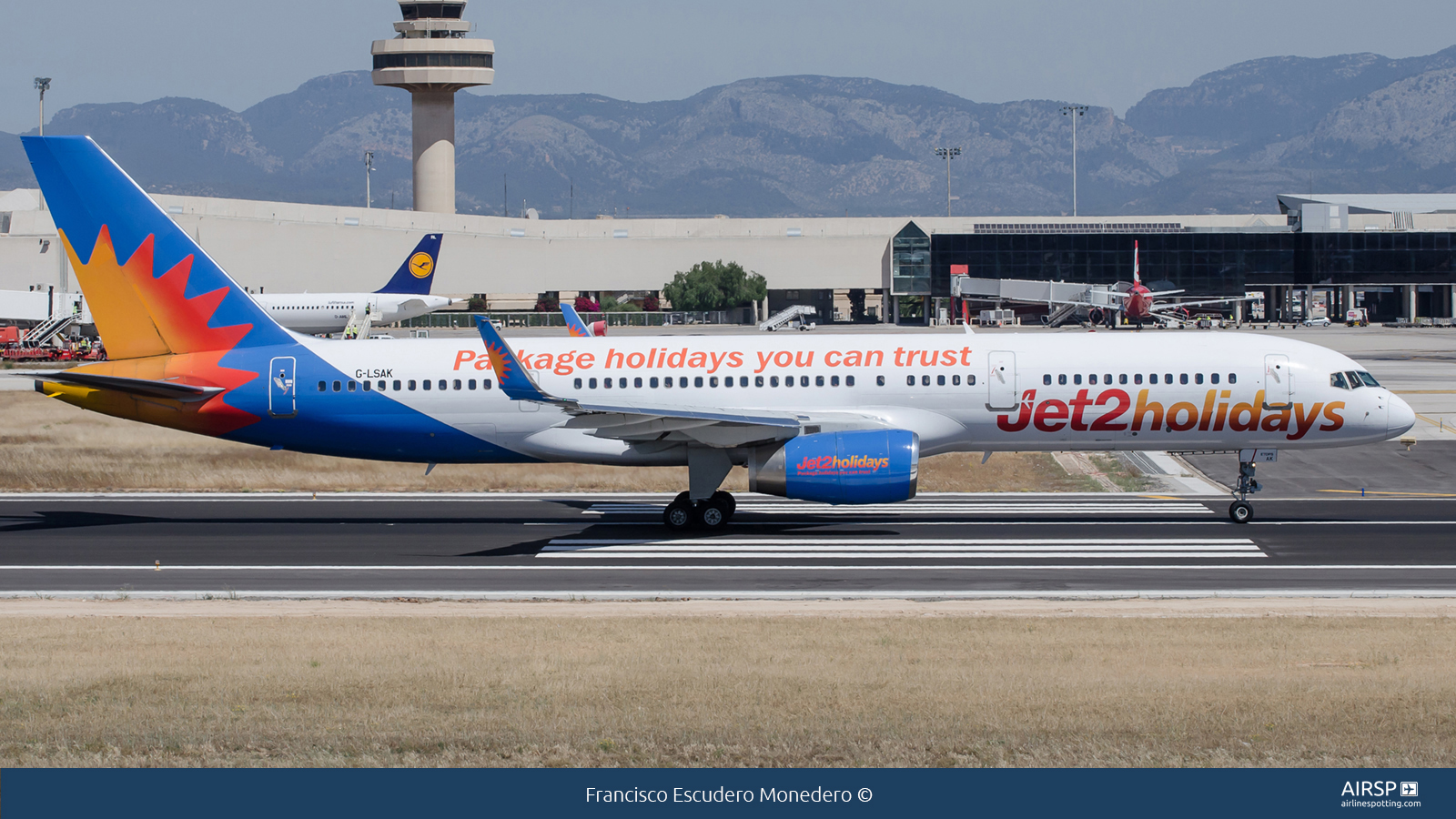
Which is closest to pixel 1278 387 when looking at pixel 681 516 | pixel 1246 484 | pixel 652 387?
pixel 1246 484

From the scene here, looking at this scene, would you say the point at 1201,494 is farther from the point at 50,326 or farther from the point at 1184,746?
the point at 50,326

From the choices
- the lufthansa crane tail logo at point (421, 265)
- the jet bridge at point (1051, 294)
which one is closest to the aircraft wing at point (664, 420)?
the lufthansa crane tail logo at point (421, 265)

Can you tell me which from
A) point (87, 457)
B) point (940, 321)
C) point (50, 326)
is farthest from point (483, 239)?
point (87, 457)

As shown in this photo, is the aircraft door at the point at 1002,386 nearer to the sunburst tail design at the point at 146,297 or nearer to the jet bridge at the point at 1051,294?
the sunburst tail design at the point at 146,297

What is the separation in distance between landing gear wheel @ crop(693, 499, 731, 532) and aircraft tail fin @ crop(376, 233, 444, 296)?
72.0m

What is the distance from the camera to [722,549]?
26.9m

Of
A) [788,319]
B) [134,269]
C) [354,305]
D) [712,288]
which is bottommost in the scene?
[134,269]

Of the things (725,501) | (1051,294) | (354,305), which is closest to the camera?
(725,501)

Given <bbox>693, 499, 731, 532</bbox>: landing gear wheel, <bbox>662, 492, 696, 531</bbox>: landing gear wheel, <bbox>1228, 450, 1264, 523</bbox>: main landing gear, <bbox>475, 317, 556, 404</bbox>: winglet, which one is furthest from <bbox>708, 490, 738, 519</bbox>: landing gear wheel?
<bbox>1228, 450, 1264, 523</bbox>: main landing gear

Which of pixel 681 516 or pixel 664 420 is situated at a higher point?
pixel 664 420

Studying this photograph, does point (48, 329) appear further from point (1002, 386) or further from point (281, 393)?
point (1002, 386)

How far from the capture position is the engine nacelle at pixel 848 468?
26.5 m

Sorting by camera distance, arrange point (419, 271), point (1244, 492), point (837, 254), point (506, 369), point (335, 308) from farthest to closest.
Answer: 1. point (837, 254)
2. point (335, 308)
3. point (419, 271)
4. point (1244, 492)
5. point (506, 369)

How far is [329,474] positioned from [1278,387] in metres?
25.3
